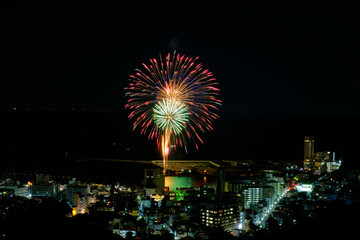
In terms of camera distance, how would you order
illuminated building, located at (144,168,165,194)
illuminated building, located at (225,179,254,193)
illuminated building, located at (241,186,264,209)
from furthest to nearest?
illuminated building, located at (144,168,165,194)
illuminated building, located at (225,179,254,193)
illuminated building, located at (241,186,264,209)

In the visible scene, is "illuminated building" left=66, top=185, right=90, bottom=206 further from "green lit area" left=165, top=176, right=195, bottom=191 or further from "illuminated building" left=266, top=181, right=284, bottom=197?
"illuminated building" left=266, top=181, right=284, bottom=197

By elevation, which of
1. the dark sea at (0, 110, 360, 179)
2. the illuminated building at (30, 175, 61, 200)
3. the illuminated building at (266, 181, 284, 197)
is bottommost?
the illuminated building at (30, 175, 61, 200)

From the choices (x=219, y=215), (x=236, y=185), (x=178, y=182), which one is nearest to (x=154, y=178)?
(x=178, y=182)

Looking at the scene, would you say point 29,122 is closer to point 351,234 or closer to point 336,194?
point 336,194

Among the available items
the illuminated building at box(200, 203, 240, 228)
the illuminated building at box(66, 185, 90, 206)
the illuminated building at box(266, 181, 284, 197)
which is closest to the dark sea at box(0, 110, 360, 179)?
the illuminated building at box(266, 181, 284, 197)

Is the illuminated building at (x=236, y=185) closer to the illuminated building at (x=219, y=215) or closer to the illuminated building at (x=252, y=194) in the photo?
the illuminated building at (x=252, y=194)

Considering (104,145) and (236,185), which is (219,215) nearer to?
(236,185)

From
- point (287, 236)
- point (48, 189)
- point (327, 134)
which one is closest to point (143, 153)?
point (48, 189)

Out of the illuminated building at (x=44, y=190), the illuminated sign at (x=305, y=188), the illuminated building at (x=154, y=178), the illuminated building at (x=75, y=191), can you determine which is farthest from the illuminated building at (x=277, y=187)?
the illuminated building at (x=44, y=190)
